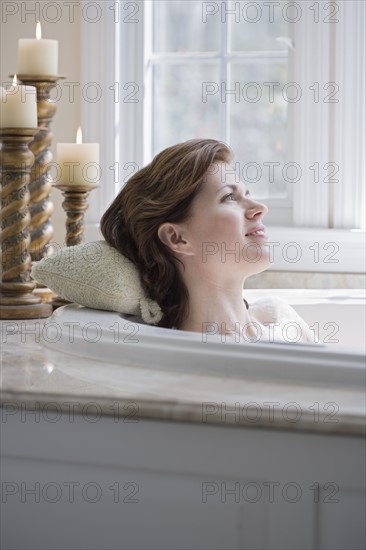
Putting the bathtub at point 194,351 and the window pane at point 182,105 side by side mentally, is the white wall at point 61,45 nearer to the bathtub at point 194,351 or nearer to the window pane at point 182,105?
the window pane at point 182,105

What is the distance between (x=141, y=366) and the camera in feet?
4.88

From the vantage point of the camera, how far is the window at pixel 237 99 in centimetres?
281

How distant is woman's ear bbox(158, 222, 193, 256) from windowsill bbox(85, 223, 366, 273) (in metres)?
0.94

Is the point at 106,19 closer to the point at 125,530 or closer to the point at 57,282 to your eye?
the point at 57,282

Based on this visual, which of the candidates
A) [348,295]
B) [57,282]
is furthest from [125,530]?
[348,295]

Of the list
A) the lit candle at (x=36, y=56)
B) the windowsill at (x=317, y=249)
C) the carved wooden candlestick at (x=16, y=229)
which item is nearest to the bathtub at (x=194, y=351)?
the carved wooden candlestick at (x=16, y=229)

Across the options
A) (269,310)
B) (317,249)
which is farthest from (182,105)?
(269,310)

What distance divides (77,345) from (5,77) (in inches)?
66.7

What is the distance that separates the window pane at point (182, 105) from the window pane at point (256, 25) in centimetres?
11

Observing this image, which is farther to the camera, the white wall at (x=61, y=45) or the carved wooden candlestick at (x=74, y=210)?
the white wall at (x=61, y=45)

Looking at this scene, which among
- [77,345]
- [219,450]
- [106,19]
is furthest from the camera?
[106,19]

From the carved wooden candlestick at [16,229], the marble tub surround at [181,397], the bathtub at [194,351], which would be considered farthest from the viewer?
the carved wooden candlestick at [16,229]

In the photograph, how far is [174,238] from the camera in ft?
6.32

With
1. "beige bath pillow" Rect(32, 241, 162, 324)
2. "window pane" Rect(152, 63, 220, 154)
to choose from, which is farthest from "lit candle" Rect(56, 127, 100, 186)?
"window pane" Rect(152, 63, 220, 154)
